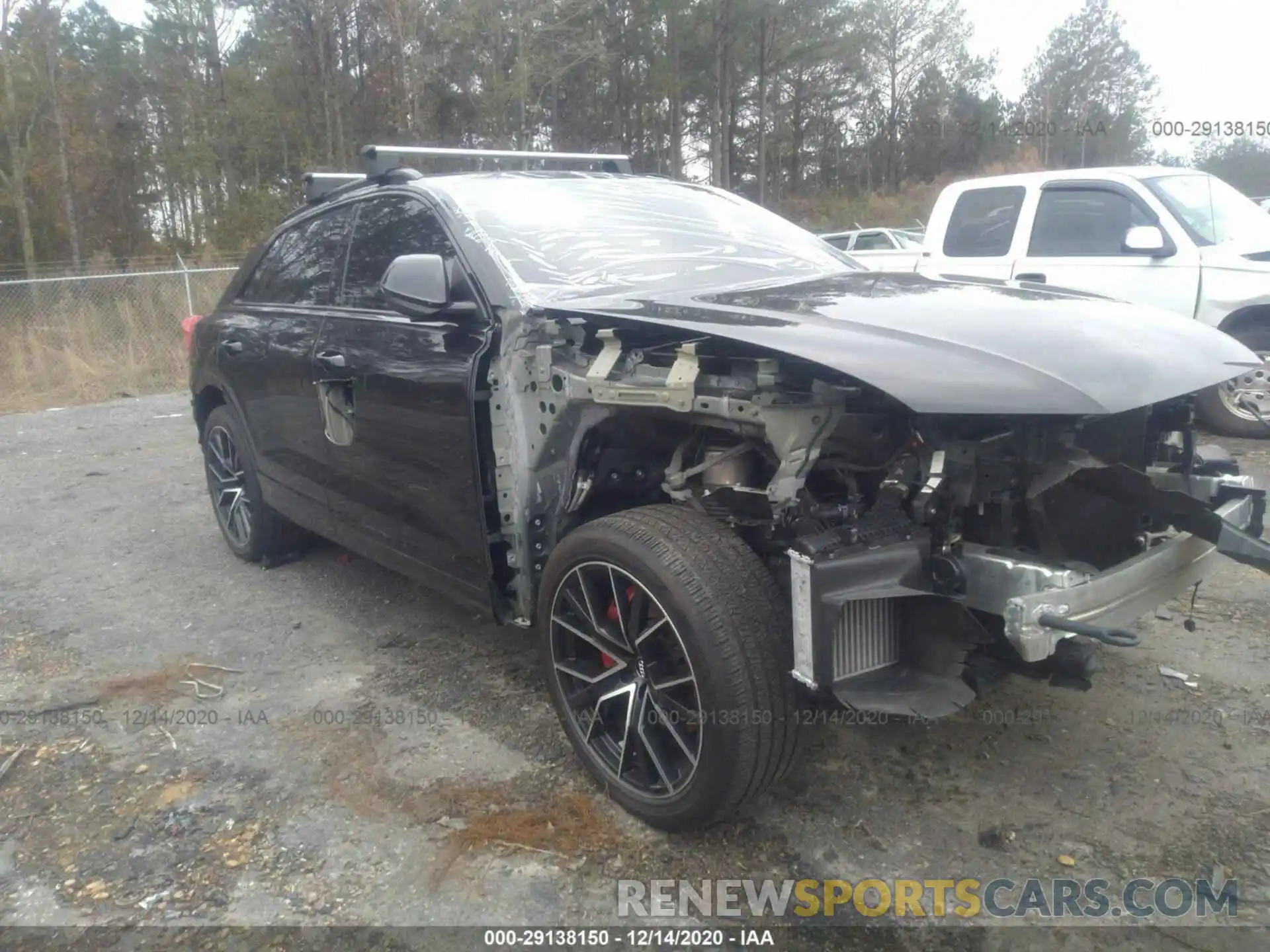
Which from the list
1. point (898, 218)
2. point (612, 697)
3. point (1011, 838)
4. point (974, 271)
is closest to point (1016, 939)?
point (1011, 838)

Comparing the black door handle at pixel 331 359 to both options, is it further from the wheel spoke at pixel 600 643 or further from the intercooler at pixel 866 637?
the intercooler at pixel 866 637

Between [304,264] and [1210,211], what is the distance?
6347 mm

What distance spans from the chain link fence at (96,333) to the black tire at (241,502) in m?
8.58

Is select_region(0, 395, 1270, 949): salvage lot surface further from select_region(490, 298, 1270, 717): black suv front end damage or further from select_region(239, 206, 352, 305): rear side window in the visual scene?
select_region(239, 206, 352, 305): rear side window

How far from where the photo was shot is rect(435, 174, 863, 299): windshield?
321cm

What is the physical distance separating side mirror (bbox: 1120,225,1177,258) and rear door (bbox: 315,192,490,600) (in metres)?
5.20

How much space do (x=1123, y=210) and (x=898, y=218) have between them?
92.8ft

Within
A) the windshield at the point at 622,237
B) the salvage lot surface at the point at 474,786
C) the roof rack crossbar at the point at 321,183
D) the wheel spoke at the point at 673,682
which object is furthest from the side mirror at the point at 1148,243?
the wheel spoke at the point at 673,682

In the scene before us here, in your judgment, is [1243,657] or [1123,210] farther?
[1123,210]

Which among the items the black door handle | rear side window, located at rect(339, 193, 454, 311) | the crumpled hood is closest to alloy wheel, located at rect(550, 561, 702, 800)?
the crumpled hood

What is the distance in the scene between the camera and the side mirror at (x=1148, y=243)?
6.48m

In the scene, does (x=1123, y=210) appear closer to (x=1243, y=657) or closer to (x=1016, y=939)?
(x=1243, y=657)

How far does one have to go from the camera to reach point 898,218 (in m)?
33.7

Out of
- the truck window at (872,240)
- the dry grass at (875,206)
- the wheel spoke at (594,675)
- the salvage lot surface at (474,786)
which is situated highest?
the dry grass at (875,206)
